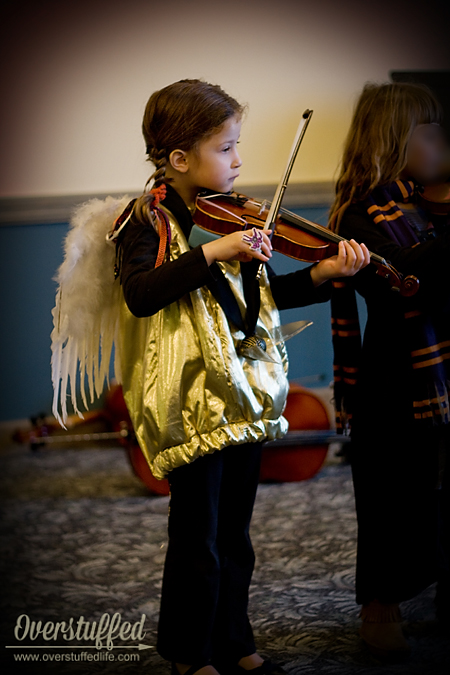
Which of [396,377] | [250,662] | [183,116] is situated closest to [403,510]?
[396,377]

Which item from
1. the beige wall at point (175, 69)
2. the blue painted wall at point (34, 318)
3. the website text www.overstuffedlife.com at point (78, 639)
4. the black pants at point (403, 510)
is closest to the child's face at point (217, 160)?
the black pants at point (403, 510)

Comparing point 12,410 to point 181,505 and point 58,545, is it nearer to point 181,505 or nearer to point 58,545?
point 58,545

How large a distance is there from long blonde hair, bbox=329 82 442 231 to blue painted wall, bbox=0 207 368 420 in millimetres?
1392

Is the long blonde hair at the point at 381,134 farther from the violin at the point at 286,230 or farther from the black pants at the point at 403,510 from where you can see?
the black pants at the point at 403,510

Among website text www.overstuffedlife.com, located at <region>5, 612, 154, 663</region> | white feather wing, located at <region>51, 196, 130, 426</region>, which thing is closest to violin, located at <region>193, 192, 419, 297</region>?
white feather wing, located at <region>51, 196, 130, 426</region>

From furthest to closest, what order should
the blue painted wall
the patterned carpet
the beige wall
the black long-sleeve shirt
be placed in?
1. the blue painted wall
2. the beige wall
3. the patterned carpet
4. the black long-sleeve shirt

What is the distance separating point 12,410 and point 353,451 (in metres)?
1.88

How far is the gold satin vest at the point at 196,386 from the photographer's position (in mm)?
1018

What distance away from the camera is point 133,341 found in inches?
43.6

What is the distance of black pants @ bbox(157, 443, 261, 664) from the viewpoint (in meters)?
1.02

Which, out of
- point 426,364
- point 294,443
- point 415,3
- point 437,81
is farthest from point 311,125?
point 426,364

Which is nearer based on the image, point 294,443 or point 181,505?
point 181,505

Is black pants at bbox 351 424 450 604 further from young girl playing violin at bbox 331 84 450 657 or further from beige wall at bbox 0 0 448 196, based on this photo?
beige wall at bbox 0 0 448 196

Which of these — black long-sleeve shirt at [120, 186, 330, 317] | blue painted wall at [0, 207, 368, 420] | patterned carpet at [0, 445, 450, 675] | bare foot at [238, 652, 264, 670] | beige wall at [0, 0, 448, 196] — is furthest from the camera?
blue painted wall at [0, 207, 368, 420]
